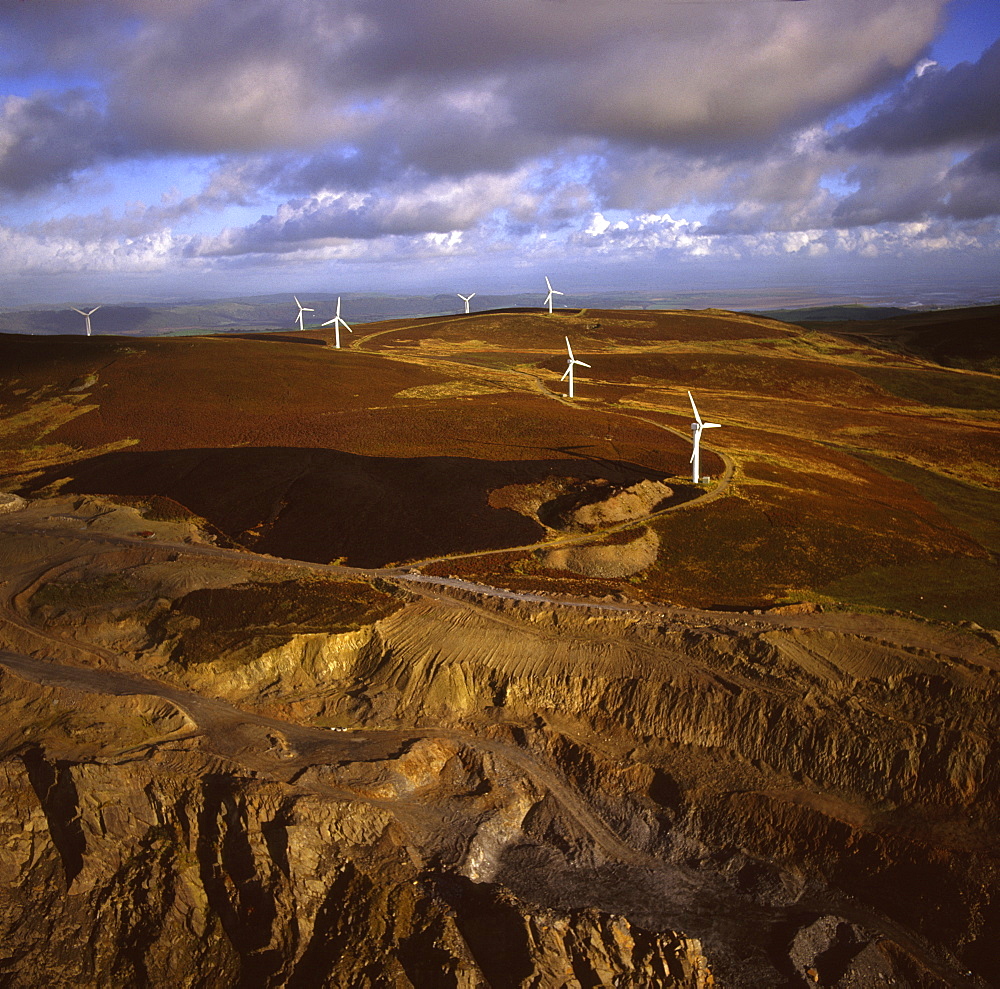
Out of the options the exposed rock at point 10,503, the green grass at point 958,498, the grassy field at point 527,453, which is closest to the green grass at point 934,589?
the grassy field at point 527,453

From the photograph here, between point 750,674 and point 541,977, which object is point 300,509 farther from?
point 541,977

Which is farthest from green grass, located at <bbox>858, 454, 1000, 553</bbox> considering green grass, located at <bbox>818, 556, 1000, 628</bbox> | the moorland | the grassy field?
green grass, located at <bbox>818, 556, 1000, 628</bbox>

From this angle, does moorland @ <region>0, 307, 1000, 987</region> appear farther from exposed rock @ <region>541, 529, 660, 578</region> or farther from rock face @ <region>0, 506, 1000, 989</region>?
exposed rock @ <region>541, 529, 660, 578</region>

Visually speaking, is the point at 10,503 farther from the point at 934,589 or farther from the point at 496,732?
the point at 934,589

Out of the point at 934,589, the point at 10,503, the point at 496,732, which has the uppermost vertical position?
the point at 10,503

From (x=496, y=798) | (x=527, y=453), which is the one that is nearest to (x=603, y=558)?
(x=496, y=798)

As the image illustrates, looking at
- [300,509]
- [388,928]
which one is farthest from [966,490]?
[388,928]
